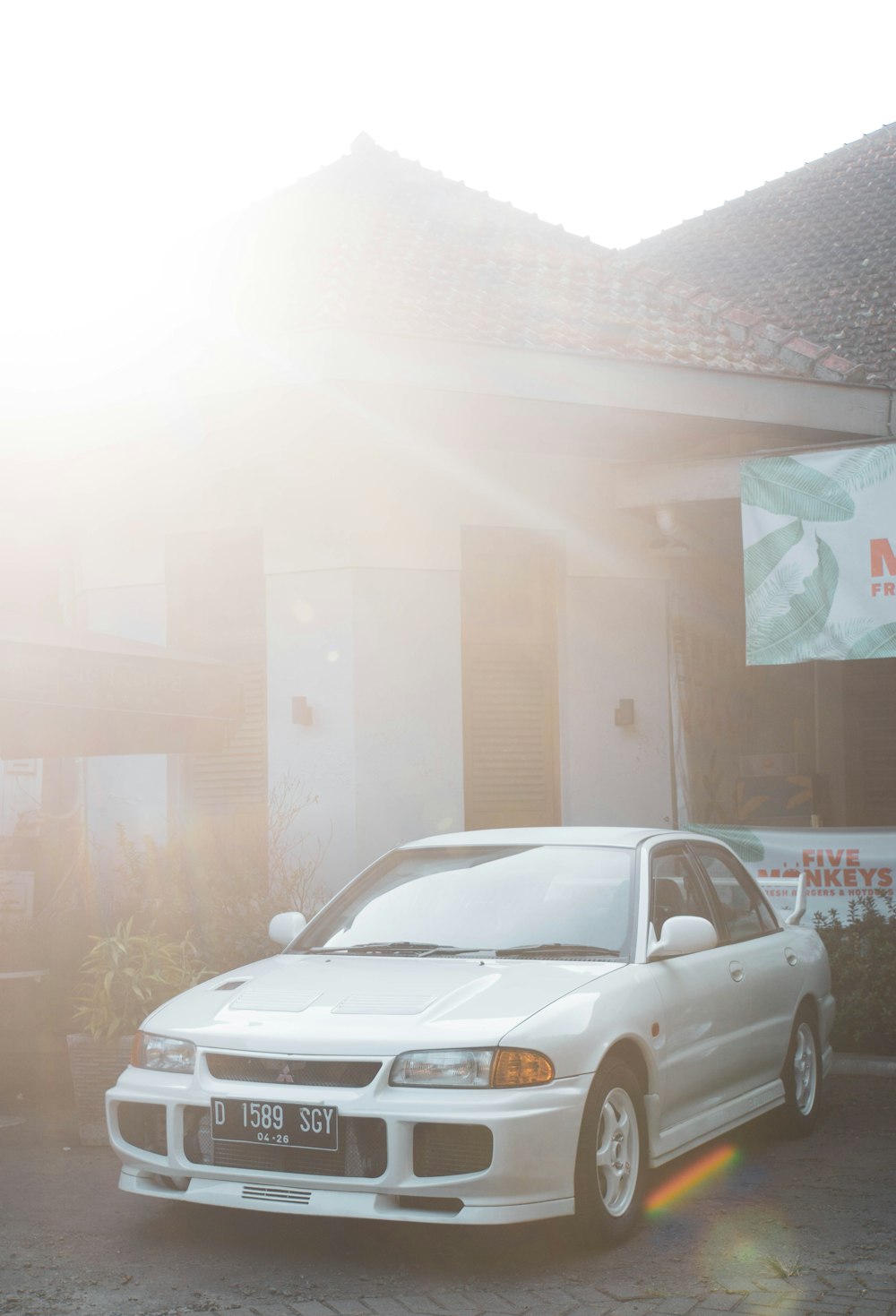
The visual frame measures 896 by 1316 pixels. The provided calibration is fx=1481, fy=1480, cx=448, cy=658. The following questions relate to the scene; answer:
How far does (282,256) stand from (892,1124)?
985 cm

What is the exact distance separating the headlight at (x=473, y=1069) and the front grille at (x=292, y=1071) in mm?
109

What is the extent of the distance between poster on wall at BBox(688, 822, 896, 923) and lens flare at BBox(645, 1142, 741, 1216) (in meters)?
3.70

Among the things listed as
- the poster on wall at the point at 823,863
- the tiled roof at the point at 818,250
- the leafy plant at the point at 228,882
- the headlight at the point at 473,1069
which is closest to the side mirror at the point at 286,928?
the headlight at the point at 473,1069

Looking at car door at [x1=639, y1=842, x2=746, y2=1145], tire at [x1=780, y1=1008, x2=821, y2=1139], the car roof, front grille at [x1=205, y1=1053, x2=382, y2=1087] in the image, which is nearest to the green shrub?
tire at [x1=780, y1=1008, x2=821, y2=1139]

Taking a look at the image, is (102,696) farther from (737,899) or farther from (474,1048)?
(474,1048)

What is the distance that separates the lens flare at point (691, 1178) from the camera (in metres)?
5.82

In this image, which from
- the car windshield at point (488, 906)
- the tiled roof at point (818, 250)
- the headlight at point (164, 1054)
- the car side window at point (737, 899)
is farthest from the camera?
the tiled roof at point (818, 250)

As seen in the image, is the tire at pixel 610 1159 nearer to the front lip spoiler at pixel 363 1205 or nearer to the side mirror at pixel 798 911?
the front lip spoiler at pixel 363 1205

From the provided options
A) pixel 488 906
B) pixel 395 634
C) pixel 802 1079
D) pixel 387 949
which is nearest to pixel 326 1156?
pixel 387 949

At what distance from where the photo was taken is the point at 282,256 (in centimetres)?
1410

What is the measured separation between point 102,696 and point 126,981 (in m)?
1.72

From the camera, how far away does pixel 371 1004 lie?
5301 mm

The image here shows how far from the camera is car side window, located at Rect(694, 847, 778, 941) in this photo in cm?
684

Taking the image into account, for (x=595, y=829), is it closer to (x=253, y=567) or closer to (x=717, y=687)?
(x=253, y=567)
